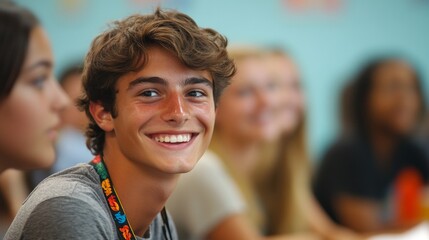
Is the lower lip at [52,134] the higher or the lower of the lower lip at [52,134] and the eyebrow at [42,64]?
the lower

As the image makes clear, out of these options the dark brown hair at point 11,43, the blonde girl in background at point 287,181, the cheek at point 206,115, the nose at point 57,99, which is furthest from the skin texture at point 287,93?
the cheek at point 206,115

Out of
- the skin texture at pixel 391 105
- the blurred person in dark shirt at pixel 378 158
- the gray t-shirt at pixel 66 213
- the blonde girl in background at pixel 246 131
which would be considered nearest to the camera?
the gray t-shirt at pixel 66 213

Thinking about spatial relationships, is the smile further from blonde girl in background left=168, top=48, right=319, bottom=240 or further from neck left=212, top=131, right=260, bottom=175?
neck left=212, top=131, right=260, bottom=175

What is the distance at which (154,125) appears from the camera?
1238mm

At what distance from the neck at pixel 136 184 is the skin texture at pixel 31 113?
0.38 metres

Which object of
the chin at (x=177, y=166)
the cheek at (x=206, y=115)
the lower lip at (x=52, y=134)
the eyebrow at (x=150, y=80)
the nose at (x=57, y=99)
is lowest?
the chin at (x=177, y=166)

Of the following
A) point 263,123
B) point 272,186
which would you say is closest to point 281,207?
point 272,186

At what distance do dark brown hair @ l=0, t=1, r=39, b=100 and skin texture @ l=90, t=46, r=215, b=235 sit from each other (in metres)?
0.34

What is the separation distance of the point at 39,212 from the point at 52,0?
2971 millimetres

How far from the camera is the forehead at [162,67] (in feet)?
3.97

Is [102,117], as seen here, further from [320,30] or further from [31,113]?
[320,30]

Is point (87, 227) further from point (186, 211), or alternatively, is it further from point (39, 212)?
point (186, 211)

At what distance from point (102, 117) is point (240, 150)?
1419mm

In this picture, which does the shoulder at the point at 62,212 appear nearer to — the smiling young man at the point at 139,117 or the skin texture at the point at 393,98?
the smiling young man at the point at 139,117
